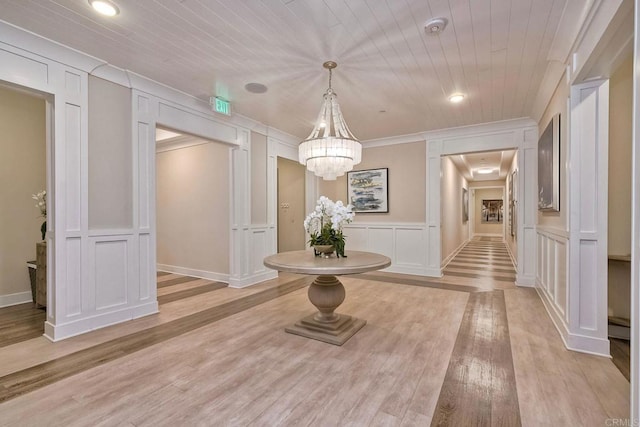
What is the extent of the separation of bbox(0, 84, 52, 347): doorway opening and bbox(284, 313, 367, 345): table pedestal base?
10.00 feet

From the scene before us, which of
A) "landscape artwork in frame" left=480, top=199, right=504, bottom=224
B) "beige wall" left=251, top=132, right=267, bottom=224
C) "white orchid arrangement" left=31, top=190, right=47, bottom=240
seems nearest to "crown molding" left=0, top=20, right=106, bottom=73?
A: "white orchid arrangement" left=31, top=190, right=47, bottom=240

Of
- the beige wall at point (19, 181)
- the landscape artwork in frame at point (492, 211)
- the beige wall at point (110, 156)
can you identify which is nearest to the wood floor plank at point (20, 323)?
the beige wall at point (19, 181)

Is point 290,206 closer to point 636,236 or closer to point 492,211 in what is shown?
point 636,236

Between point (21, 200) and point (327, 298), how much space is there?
4188mm

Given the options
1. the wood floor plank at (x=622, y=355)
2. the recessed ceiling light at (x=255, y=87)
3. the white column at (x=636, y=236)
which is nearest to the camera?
the white column at (x=636, y=236)

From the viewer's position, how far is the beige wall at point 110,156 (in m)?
2.90

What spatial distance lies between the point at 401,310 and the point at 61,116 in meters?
3.94

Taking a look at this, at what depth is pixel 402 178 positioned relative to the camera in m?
5.69

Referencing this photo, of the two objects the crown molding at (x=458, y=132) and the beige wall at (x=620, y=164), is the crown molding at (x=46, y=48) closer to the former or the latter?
the crown molding at (x=458, y=132)

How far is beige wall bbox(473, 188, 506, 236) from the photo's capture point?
14.3m

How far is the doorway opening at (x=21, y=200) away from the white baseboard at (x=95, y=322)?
3.63ft

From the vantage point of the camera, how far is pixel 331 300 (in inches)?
110

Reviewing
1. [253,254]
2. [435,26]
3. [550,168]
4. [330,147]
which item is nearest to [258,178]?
[253,254]

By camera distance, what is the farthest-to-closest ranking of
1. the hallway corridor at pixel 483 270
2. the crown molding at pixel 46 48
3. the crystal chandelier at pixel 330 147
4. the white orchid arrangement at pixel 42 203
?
the hallway corridor at pixel 483 270, the white orchid arrangement at pixel 42 203, the crystal chandelier at pixel 330 147, the crown molding at pixel 46 48
